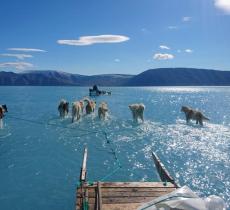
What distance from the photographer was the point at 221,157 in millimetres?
16219

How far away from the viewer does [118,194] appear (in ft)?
31.8

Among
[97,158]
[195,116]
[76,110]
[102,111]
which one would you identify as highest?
[76,110]

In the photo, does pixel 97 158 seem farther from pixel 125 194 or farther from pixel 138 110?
pixel 138 110

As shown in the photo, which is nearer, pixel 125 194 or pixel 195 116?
pixel 125 194

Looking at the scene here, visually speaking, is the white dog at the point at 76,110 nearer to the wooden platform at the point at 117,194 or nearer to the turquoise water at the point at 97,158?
the turquoise water at the point at 97,158

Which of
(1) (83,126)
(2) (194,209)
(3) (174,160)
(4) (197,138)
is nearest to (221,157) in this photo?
(3) (174,160)

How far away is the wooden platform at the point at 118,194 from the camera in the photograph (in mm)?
8992

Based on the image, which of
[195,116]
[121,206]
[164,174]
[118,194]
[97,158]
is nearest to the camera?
[121,206]

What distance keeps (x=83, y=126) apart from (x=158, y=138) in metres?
6.90

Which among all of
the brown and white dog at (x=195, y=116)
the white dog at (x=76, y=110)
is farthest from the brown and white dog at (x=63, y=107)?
the brown and white dog at (x=195, y=116)

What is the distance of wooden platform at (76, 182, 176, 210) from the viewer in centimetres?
899

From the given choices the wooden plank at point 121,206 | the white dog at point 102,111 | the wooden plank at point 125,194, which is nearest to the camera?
the wooden plank at point 121,206

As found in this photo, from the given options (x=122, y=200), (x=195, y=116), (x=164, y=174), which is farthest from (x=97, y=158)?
(x=195, y=116)

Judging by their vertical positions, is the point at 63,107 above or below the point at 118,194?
above
